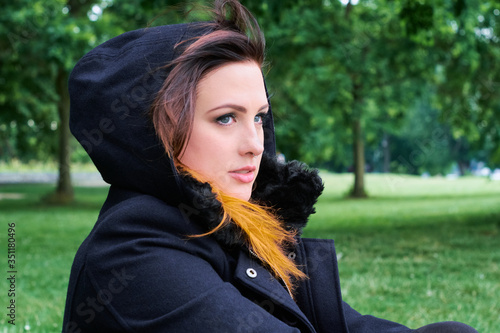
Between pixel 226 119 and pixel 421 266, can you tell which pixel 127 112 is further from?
pixel 421 266

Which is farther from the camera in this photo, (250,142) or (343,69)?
(343,69)

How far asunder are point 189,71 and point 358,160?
2037cm

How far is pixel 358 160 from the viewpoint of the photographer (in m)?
21.7

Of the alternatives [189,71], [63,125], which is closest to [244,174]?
[189,71]

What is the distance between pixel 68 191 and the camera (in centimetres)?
1977

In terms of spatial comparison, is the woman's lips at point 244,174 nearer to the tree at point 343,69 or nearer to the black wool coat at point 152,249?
the black wool coat at point 152,249

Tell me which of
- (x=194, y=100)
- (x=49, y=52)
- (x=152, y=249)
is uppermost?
(x=49, y=52)

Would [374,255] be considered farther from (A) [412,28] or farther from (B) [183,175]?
(B) [183,175]

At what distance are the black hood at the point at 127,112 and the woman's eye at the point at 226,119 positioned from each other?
24cm

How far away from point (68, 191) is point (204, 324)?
1932cm

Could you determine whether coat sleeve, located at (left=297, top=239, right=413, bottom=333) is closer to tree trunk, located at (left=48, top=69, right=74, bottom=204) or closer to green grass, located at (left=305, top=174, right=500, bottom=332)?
green grass, located at (left=305, top=174, right=500, bottom=332)

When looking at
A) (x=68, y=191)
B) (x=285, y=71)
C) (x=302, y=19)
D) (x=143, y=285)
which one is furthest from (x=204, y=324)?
(x=68, y=191)

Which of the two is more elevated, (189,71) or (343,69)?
(343,69)

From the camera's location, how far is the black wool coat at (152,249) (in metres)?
1.57
